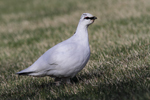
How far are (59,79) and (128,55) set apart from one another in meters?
1.73

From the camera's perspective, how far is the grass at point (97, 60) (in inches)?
143

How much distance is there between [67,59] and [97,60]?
169 cm

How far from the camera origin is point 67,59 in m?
4.09

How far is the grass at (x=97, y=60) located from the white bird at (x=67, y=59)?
0.28 m

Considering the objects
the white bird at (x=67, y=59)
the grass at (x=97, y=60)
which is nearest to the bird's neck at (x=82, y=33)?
the white bird at (x=67, y=59)

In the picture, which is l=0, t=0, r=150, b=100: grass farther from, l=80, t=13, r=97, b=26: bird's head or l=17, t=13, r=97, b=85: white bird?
l=80, t=13, r=97, b=26: bird's head

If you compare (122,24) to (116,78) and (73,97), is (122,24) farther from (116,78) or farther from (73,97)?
(73,97)

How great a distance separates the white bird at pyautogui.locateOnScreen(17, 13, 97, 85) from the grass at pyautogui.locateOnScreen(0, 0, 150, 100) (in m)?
0.28

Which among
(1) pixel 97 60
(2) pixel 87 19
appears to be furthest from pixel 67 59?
(1) pixel 97 60

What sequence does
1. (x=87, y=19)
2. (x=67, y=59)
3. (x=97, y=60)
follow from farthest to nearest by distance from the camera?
(x=97, y=60)
(x=87, y=19)
(x=67, y=59)

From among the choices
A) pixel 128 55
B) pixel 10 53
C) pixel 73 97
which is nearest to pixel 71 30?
pixel 10 53

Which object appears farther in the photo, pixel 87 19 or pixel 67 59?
pixel 87 19

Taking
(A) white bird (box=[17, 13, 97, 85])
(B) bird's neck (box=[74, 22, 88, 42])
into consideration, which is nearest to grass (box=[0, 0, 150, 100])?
(A) white bird (box=[17, 13, 97, 85])

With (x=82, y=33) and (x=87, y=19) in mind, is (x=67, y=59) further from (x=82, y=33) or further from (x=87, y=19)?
(x=87, y=19)
